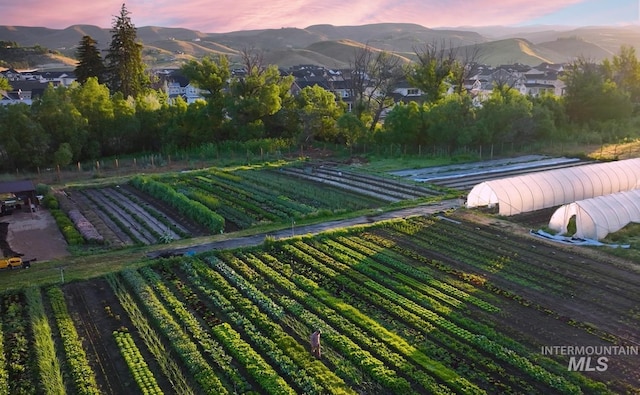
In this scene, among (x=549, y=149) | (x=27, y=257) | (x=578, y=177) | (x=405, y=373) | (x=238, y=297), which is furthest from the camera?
(x=549, y=149)

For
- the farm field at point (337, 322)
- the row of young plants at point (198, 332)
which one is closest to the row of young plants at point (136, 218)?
the farm field at point (337, 322)

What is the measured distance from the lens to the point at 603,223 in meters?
18.1

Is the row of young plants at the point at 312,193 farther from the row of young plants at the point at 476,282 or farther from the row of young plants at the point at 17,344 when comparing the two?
the row of young plants at the point at 17,344

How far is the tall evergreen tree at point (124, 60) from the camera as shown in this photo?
1949 inches

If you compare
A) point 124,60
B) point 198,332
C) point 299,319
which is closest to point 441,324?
point 299,319

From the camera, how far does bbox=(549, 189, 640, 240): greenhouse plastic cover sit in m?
17.9

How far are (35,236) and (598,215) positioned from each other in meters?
21.8

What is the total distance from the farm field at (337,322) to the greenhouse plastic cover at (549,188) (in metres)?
3.97

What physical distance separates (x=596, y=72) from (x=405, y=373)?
42110 mm

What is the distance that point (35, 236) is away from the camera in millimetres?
20406

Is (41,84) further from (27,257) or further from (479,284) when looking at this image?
(479,284)

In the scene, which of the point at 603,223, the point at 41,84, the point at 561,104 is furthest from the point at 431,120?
the point at 41,84

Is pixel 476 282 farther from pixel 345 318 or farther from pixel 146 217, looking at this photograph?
pixel 146 217

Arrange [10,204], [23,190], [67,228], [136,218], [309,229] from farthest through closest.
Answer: [10,204] → [23,190] → [136,218] → [67,228] → [309,229]
